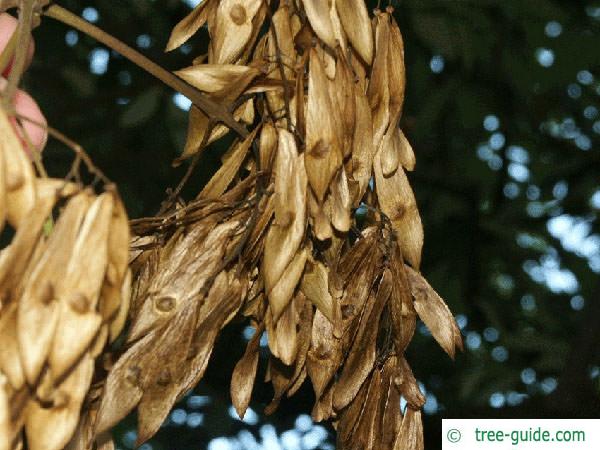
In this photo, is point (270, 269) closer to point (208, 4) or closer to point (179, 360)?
point (179, 360)

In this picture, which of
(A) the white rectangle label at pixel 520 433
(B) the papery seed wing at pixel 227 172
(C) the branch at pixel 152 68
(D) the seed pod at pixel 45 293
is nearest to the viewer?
(D) the seed pod at pixel 45 293

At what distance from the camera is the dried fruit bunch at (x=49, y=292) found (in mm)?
662

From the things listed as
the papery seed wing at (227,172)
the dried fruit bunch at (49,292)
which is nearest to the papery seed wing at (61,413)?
the dried fruit bunch at (49,292)

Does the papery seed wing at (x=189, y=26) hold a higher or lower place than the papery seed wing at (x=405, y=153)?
higher

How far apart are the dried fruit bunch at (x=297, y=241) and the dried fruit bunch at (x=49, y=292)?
6.9 inches

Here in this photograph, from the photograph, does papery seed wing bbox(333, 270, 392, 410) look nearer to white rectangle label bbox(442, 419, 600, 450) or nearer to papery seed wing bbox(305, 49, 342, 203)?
papery seed wing bbox(305, 49, 342, 203)

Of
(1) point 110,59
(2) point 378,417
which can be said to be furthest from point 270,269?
(1) point 110,59

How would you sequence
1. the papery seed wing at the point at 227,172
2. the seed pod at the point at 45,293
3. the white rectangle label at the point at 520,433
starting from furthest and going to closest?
the white rectangle label at the point at 520,433 < the papery seed wing at the point at 227,172 < the seed pod at the point at 45,293

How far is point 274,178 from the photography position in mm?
930

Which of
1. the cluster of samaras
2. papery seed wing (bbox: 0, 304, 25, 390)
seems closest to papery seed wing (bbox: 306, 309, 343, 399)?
the cluster of samaras

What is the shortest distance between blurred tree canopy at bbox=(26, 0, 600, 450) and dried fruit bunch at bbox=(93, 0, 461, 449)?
33.9 inches

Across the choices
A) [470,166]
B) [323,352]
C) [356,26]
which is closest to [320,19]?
[356,26]

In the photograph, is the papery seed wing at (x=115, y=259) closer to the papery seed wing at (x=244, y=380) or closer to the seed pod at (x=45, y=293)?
the seed pod at (x=45, y=293)

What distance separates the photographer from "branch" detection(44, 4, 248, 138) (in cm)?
85
